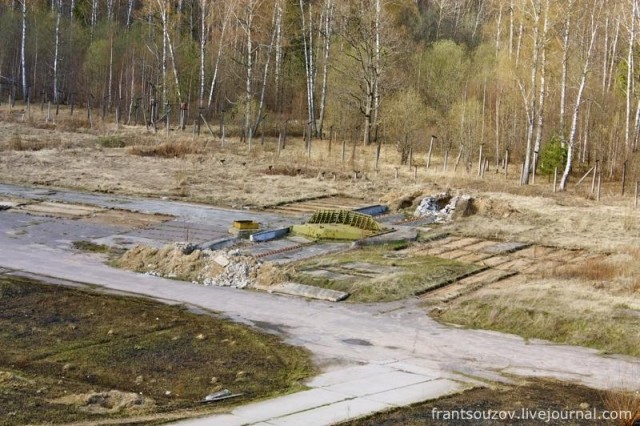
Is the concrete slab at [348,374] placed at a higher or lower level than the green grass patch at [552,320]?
lower

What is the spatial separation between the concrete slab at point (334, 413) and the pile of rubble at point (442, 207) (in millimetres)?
17657

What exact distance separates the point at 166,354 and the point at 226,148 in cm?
3165

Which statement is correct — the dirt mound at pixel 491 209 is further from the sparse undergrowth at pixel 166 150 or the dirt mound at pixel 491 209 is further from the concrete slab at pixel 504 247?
the sparse undergrowth at pixel 166 150

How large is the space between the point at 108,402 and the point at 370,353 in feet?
15.4

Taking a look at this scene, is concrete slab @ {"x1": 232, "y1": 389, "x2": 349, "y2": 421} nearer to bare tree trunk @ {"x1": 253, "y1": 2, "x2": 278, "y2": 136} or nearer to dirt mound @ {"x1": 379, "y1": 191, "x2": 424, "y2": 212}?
dirt mound @ {"x1": 379, "y1": 191, "x2": 424, "y2": 212}

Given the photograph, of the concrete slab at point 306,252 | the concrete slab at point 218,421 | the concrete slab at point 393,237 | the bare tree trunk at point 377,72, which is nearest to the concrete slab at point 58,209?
the concrete slab at point 306,252

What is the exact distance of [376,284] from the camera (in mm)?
19484

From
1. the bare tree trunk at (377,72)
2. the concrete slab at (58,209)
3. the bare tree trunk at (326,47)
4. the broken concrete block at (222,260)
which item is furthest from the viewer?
the bare tree trunk at (326,47)

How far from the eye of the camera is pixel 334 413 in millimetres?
11219

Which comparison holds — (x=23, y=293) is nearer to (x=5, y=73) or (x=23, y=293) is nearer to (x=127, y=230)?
(x=127, y=230)

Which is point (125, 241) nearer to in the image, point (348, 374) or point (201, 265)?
point (201, 265)

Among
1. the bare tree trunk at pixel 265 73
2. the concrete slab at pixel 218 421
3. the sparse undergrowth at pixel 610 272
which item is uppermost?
the bare tree trunk at pixel 265 73

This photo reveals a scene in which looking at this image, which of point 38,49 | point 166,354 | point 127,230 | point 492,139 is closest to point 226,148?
point 492,139

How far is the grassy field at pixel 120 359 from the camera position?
38.3 ft
